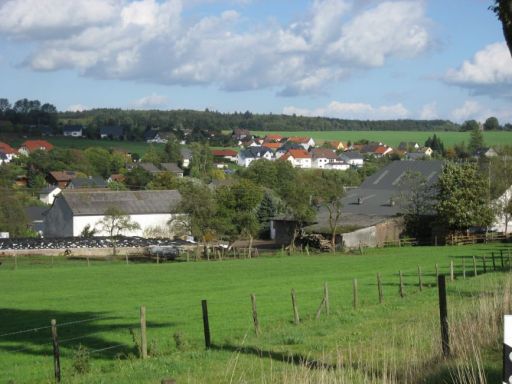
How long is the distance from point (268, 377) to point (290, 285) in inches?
1033

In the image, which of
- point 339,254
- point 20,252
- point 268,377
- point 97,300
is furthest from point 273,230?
point 268,377

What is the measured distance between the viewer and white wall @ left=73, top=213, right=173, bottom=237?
9012 centimetres

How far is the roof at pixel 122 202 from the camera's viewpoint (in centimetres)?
9100

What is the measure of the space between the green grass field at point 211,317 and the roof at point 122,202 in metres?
35.4

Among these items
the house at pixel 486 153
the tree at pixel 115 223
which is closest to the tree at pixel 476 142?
the house at pixel 486 153

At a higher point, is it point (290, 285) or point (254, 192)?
point (254, 192)

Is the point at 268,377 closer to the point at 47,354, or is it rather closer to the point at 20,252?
the point at 47,354

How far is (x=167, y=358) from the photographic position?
16.7 metres

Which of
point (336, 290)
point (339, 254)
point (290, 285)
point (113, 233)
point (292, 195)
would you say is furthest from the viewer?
point (113, 233)

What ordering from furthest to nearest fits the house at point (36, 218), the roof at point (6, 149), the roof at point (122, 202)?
the roof at point (6, 149) < the house at point (36, 218) < the roof at point (122, 202)

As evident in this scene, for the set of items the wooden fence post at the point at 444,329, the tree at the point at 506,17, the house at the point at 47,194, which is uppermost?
the house at the point at 47,194

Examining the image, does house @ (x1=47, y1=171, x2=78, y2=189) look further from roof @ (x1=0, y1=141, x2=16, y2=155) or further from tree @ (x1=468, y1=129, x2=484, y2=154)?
tree @ (x1=468, y1=129, x2=484, y2=154)

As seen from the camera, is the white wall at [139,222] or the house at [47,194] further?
the house at [47,194]

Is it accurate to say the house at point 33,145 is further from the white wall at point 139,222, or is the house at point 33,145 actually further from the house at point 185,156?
the white wall at point 139,222
